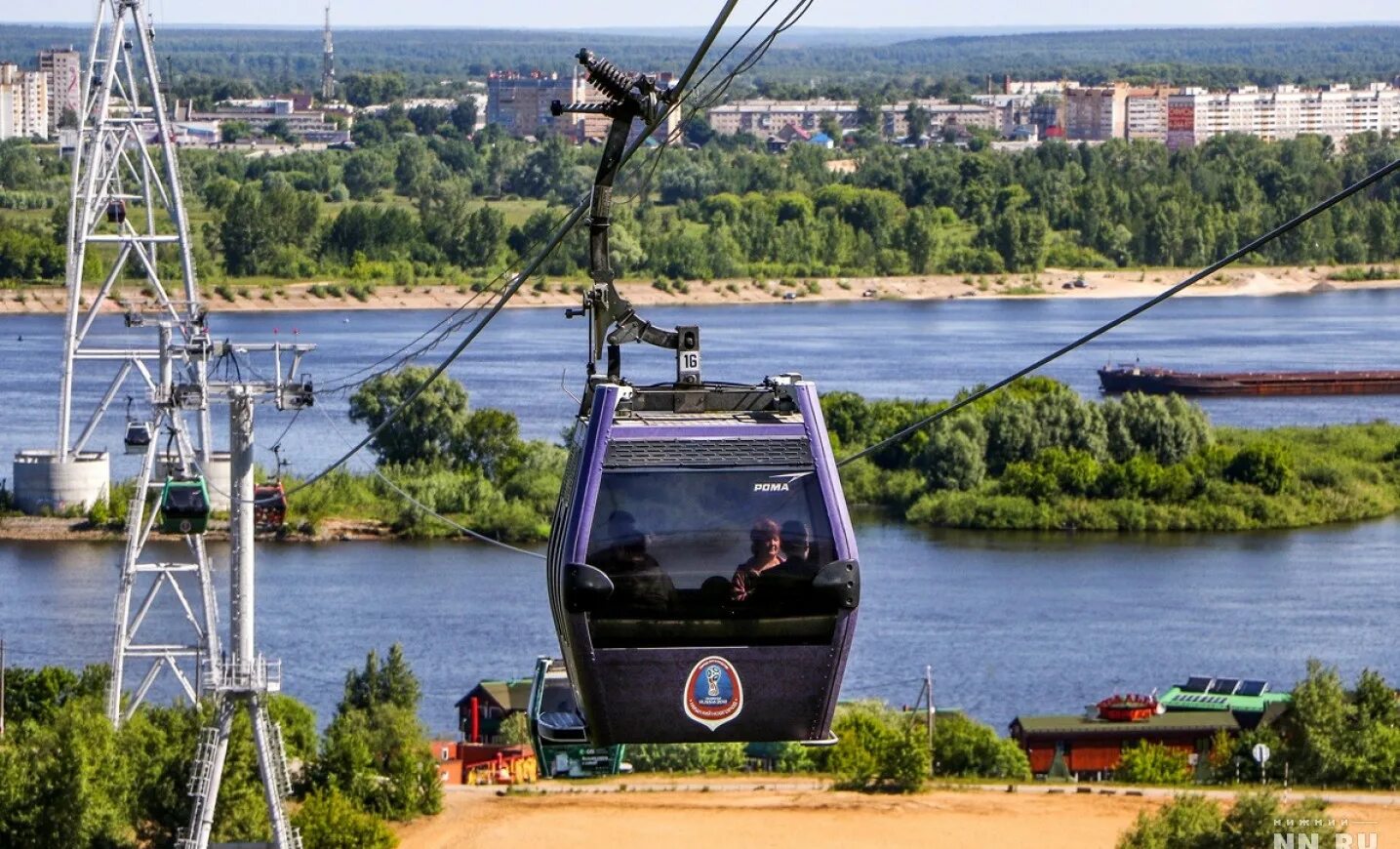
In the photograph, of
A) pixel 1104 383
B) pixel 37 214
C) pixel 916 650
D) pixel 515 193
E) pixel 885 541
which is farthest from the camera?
pixel 515 193

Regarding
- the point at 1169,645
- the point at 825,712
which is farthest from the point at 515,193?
the point at 825,712

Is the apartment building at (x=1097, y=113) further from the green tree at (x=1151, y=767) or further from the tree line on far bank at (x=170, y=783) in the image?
the tree line on far bank at (x=170, y=783)

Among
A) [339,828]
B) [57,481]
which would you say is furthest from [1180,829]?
[57,481]

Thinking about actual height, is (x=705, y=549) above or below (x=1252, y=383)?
above

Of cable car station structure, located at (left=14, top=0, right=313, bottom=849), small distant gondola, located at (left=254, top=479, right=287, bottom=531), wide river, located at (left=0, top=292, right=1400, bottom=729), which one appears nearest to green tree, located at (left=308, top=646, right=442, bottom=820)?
cable car station structure, located at (left=14, top=0, right=313, bottom=849)

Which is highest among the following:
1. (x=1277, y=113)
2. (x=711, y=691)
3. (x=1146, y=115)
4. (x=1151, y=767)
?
(x=1277, y=113)

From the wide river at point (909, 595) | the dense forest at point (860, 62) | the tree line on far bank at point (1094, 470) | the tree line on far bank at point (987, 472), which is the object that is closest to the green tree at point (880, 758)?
the wide river at point (909, 595)

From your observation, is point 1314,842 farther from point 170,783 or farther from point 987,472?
point 987,472

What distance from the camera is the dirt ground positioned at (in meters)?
13.4

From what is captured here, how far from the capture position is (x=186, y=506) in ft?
36.2

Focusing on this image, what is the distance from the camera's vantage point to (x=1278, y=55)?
184000mm

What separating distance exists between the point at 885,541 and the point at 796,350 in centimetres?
1350

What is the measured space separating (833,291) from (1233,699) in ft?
113

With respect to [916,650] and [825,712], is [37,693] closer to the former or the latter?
[916,650]
